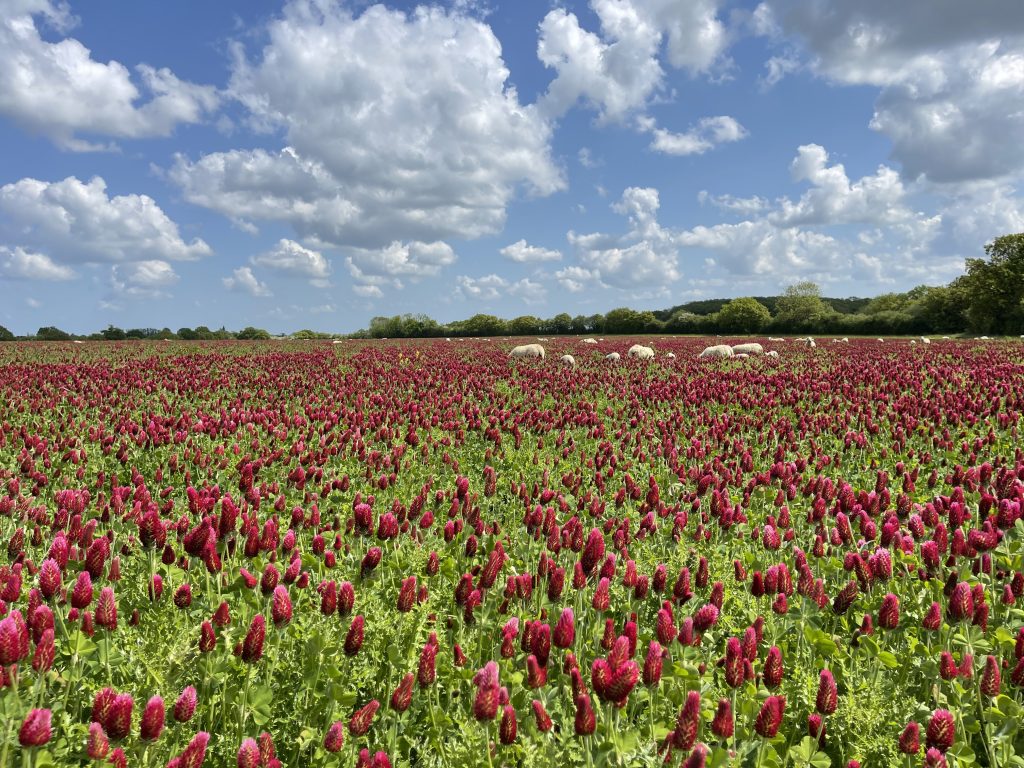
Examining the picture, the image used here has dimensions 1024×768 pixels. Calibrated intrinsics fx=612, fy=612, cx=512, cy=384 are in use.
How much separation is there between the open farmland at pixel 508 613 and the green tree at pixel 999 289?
7078 cm

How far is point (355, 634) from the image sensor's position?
3158mm

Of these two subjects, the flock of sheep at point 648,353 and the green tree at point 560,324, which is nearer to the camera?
the flock of sheep at point 648,353

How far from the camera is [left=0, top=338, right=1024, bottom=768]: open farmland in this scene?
2.86 m

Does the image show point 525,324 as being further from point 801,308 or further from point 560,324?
point 801,308

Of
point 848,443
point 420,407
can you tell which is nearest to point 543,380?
point 420,407

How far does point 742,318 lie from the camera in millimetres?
100500

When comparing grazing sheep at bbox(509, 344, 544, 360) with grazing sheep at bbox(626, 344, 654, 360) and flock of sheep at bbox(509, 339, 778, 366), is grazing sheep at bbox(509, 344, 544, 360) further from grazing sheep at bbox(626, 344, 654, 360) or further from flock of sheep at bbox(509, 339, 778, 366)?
grazing sheep at bbox(626, 344, 654, 360)

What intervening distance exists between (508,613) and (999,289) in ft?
269

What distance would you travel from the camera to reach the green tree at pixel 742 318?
3952 inches

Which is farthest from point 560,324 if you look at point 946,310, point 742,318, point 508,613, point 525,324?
→ point 508,613

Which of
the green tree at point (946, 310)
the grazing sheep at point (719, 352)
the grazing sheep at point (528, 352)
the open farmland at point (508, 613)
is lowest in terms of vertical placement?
the open farmland at point (508, 613)

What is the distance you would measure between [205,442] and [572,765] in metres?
9.16

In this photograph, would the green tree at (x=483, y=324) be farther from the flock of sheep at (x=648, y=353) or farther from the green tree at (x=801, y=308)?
the flock of sheep at (x=648, y=353)

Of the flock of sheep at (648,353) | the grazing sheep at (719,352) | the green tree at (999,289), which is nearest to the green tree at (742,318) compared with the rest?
the green tree at (999,289)
